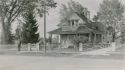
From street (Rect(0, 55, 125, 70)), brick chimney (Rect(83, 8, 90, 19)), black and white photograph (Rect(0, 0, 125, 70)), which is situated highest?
brick chimney (Rect(83, 8, 90, 19))

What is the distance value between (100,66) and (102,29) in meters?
0.24

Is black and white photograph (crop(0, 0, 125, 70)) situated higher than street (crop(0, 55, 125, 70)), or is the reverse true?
black and white photograph (crop(0, 0, 125, 70))

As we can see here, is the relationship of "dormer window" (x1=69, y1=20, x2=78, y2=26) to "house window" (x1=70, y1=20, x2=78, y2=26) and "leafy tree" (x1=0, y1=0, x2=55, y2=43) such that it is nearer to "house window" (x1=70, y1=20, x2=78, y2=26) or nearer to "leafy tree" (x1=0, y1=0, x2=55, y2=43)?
"house window" (x1=70, y1=20, x2=78, y2=26)

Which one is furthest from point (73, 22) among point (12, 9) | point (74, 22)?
point (12, 9)

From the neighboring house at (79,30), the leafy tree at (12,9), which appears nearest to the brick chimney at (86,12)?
the neighboring house at (79,30)

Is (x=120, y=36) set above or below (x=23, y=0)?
below

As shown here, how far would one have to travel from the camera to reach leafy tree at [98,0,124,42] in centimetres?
86

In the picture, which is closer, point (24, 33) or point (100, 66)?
point (24, 33)

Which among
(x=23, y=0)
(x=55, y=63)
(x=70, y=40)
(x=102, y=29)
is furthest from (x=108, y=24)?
(x=23, y=0)

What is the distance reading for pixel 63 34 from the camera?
0.86 metres

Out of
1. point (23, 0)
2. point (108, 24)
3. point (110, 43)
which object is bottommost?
point (110, 43)

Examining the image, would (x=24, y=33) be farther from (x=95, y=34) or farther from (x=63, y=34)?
(x=95, y=34)

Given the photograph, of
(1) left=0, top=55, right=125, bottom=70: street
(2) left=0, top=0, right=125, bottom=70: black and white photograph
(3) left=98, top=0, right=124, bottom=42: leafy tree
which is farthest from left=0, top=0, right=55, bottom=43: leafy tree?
(3) left=98, top=0, right=124, bottom=42: leafy tree

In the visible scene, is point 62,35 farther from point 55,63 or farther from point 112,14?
point 112,14
